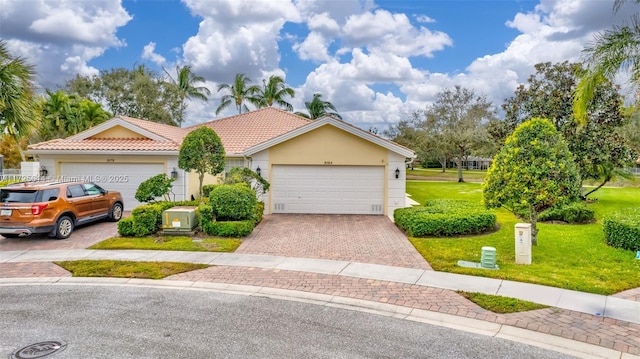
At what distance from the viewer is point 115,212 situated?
1455cm

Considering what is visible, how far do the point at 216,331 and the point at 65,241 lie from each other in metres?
8.23

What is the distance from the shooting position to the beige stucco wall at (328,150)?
16.6 meters

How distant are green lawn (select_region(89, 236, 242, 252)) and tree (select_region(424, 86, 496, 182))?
3195 cm

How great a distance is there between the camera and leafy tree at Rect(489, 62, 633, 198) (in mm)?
17219

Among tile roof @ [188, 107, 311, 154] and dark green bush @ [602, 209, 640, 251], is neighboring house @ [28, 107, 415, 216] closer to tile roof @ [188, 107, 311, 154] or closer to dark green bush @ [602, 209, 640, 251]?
tile roof @ [188, 107, 311, 154]

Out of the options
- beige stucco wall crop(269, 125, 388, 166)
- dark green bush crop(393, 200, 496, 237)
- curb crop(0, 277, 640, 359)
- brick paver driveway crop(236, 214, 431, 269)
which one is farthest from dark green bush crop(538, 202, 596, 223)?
curb crop(0, 277, 640, 359)

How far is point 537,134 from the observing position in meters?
9.91

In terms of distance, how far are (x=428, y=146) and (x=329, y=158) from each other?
31613 mm

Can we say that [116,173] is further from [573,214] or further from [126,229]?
[573,214]

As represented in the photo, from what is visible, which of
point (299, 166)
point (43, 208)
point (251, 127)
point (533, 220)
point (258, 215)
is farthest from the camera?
point (251, 127)

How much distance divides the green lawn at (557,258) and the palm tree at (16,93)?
42.9 ft

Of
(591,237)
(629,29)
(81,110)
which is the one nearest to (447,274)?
(591,237)

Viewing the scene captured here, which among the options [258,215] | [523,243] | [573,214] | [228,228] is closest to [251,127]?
[258,215]

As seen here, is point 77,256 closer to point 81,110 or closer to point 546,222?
point 546,222
